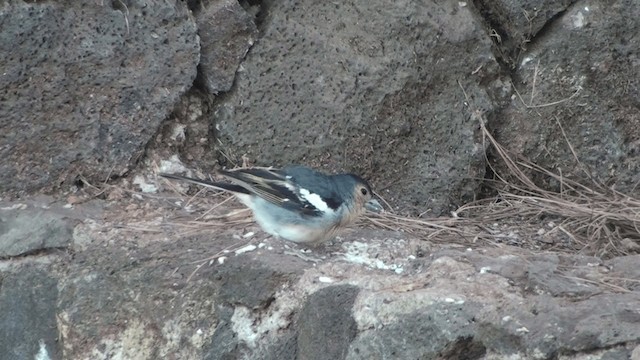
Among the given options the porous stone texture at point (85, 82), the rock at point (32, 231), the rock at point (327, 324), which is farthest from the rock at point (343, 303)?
the porous stone texture at point (85, 82)

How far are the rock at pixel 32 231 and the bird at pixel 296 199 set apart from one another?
569 mm

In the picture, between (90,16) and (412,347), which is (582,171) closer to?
(412,347)

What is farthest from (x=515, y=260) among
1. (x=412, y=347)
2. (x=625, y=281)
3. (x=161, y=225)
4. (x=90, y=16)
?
(x=90, y=16)

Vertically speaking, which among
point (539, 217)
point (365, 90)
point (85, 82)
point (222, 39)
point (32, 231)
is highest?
point (222, 39)

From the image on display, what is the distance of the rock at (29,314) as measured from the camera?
5250 millimetres

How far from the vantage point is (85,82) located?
18.7ft

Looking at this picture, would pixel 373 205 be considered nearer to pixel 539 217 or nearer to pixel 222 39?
pixel 539 217

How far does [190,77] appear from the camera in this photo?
232 inches

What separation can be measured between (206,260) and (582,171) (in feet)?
7.72

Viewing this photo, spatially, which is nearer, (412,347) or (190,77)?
(412,347)

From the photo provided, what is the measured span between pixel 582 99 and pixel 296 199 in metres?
1.84

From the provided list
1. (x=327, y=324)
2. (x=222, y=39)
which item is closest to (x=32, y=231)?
(x=222, y=39)

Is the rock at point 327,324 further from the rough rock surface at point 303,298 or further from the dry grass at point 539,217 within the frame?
the dry grass at point 539,217

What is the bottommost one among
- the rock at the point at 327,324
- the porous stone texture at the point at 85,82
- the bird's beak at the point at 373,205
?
the rock at the point at 327,324
